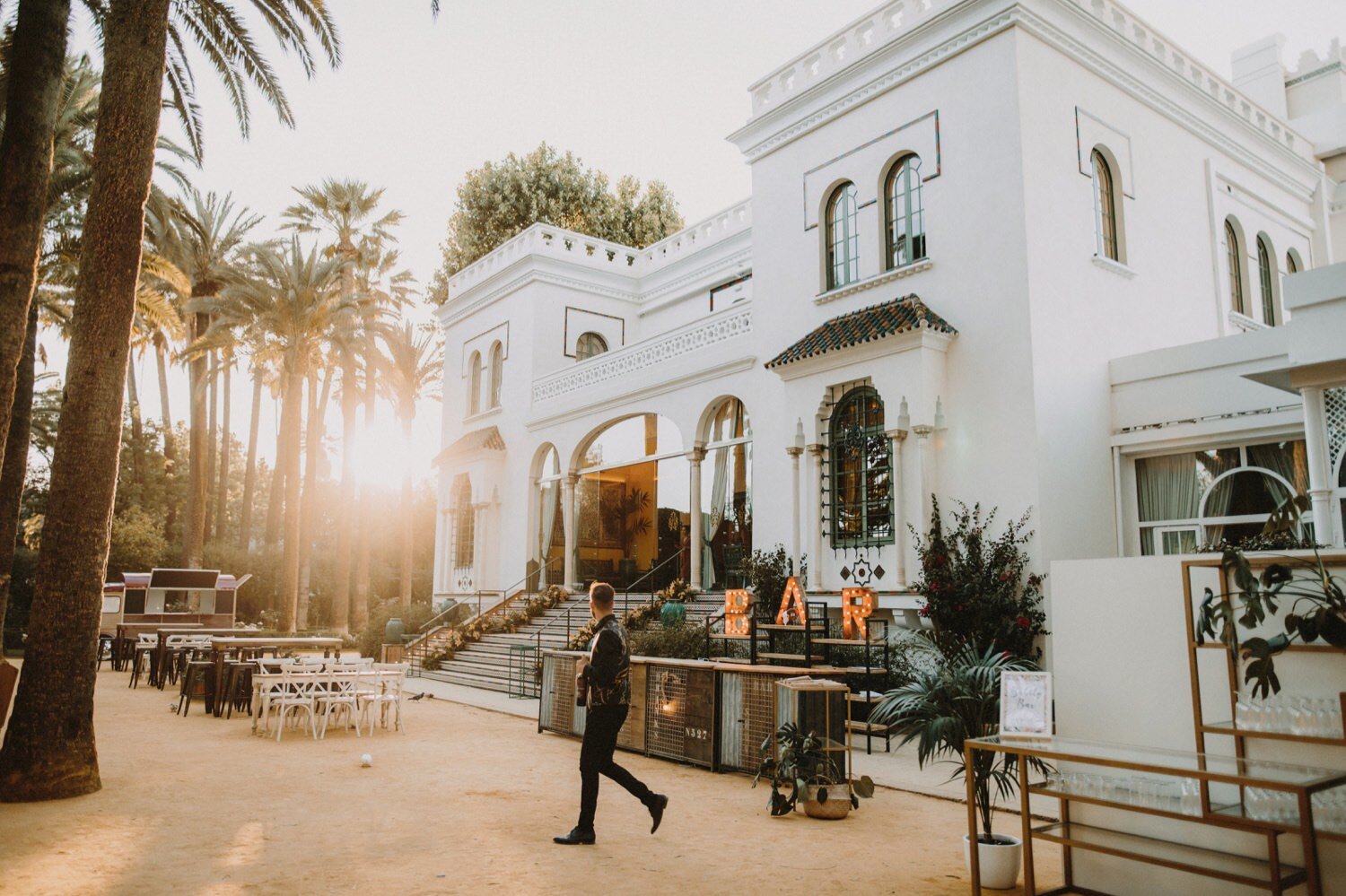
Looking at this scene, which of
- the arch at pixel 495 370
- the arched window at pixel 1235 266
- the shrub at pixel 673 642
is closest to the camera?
the shrub at pixel 673 642

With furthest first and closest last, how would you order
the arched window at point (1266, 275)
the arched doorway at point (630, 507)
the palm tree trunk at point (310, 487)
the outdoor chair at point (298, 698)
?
the palm tree trunk at point (310, 487) < the arched doorway at point (630, 507) < the arched window at point (1266, 275) < the outdoor chair at point (298, 698)

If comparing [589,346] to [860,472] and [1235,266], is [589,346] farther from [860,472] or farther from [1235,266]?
[1235,266]

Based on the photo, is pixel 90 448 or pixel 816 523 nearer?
pixel 90 448

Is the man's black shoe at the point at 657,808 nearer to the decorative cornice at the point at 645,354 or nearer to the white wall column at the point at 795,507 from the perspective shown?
the white wall column at the point at 795,507

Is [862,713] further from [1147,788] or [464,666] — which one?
[464,666]

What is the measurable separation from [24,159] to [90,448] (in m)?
3.39

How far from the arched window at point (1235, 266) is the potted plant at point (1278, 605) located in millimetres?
14783

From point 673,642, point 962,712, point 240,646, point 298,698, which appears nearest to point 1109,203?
point 673,642

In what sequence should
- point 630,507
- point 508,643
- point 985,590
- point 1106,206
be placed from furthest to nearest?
point 630,507
point 508,643
point 1106,206
point 985,590

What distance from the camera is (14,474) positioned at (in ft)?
48.5

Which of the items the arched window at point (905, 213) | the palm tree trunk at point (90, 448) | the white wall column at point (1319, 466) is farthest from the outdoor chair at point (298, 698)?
the white wall column at point (1319, 466)

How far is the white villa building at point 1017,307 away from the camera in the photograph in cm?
1332

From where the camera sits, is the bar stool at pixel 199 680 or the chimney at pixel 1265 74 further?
the chimney at pixel 1265 74

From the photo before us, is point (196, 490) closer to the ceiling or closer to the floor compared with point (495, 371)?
closer to the floor
